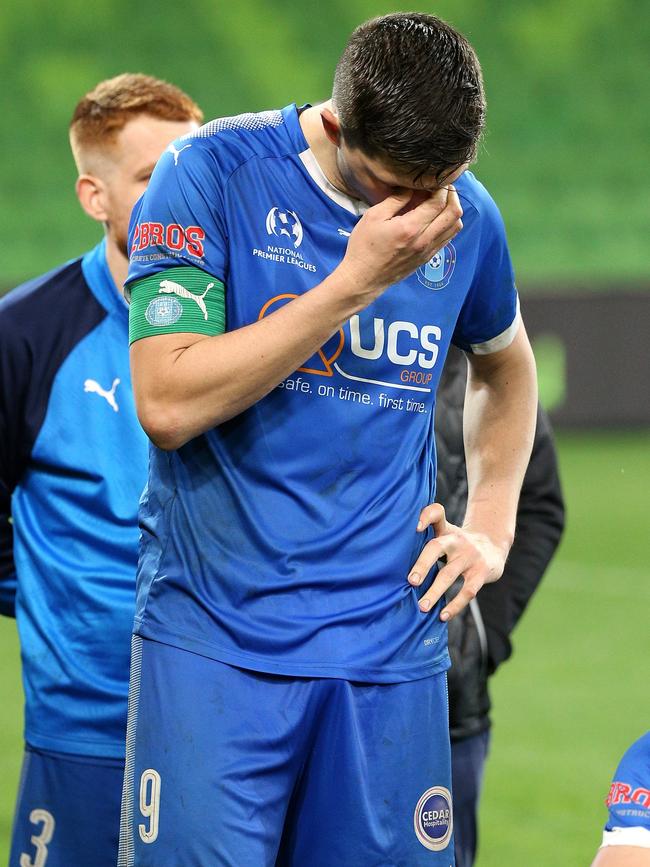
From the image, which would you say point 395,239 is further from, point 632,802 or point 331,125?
point 632,802

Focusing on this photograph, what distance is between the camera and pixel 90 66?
20406mm

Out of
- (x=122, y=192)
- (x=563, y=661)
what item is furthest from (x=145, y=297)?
(x=563, y=661)

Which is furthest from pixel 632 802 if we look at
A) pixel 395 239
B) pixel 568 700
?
pixel 568 700

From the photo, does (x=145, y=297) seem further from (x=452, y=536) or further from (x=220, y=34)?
(x=220, y=34)

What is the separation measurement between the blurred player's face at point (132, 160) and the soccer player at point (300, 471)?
1103 millimetres

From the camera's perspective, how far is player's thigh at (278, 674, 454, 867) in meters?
2.40

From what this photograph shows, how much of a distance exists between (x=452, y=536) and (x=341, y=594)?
276 mm

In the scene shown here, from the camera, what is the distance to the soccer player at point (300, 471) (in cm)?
227

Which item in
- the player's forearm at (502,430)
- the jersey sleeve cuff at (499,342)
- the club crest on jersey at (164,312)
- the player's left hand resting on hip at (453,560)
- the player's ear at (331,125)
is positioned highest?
the player's ear at (331,125)

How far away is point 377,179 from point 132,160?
1.42 m

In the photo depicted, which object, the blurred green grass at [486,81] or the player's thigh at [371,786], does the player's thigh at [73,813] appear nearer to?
the player's thigh at [371,786]

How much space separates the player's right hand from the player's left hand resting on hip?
1.49 feet

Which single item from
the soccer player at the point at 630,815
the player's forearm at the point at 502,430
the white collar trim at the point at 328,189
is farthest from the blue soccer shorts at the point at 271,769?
the white collar trim at the point at 328,189

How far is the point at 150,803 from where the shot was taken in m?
2.37
